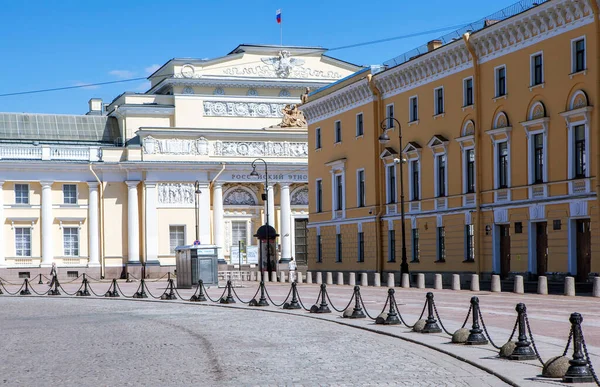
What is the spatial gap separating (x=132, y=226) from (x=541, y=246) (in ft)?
141

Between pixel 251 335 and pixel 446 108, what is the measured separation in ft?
95.9

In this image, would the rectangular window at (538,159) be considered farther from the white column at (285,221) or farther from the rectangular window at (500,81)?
the white column at (285,221)

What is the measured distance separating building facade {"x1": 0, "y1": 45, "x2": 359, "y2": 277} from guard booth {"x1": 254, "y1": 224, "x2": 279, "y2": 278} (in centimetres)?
171

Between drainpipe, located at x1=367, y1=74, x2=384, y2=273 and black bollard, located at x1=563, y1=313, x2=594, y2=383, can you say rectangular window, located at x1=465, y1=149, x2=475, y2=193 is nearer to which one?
drainpipe, located at x1=367, y1=74, x2=384, y2=273

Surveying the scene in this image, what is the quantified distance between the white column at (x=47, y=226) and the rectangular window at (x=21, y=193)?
4.18 feet

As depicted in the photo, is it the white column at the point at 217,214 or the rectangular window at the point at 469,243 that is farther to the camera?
the white column at the point at 217,214

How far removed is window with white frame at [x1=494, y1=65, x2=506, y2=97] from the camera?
4497 centimetres

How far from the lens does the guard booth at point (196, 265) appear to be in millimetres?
52406

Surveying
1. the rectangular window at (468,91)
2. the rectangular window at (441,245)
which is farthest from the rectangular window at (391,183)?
the rectangular window at (468,91)

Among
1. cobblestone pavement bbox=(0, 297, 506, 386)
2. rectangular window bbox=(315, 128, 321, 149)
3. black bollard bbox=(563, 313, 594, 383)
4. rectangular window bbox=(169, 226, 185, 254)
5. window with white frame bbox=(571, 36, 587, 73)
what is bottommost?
cobblestone pavement bbox=(0, 297, 506, 386)

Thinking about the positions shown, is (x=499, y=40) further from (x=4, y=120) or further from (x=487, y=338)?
(x=4, y=120)

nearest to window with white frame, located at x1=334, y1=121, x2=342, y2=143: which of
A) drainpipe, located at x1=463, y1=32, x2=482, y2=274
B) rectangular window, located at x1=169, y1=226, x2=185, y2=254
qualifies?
drainpipe, located at x1=463, y1=32, x2=482, y2=274

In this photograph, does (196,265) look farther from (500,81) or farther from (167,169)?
(167,169)

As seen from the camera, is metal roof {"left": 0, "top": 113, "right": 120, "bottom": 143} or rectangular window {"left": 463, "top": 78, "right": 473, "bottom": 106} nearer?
rectangular window {"left": 463, "top": 78, "right": 473, "bottom": 106}
